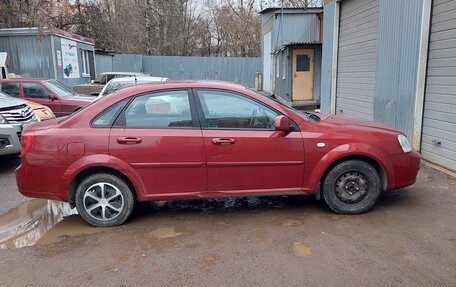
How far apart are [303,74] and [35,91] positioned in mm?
11301

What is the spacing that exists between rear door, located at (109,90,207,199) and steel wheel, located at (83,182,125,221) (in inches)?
13.1

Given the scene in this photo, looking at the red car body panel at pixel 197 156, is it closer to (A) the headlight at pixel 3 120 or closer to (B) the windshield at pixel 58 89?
(A) the headlight at pixel 3 120

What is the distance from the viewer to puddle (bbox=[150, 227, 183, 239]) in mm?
4326

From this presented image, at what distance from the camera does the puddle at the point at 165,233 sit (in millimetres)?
4326

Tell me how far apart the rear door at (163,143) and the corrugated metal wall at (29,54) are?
1584 centimetres

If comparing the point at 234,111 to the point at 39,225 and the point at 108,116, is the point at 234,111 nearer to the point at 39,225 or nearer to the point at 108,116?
the point at 108,116

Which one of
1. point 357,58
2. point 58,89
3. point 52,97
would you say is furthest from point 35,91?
point 357,58

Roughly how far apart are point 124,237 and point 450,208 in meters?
3.92

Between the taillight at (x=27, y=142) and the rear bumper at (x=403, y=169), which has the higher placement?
the taillight at (x=27, y=142)

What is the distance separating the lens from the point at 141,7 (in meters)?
38.4

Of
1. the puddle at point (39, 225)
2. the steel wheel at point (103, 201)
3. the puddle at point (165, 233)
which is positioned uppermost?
the steel wheel at point (103, 201)

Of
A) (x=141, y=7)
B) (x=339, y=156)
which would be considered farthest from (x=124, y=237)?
(x=141, y=7)

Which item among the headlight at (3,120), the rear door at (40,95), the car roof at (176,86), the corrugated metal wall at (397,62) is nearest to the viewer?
the car roof at (176,86)

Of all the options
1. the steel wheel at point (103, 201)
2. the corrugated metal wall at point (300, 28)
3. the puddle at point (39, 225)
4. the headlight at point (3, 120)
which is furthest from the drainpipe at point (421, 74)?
the corrugated metal wall at point (300, 28)
